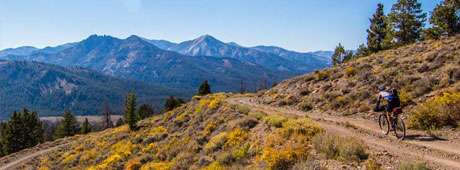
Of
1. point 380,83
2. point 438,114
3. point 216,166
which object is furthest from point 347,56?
point 216,166

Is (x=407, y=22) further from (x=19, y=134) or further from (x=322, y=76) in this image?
(x=19, y=134)

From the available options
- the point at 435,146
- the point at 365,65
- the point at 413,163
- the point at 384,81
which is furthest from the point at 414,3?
the point at 413,163

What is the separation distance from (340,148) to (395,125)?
17.5 feet

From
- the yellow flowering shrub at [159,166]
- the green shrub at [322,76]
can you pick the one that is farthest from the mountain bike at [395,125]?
the green shrub at [322,76]

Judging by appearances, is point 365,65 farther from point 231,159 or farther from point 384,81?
point 231,159

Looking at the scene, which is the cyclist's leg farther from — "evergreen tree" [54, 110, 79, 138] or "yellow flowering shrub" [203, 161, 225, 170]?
"evergreen tree" [54, 110, 79, 138]

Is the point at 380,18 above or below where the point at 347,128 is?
above

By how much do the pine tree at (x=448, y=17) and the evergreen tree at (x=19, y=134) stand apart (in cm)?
8293

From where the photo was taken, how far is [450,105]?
18641 millimetres

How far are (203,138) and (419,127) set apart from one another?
41.9 feet

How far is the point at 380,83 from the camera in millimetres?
27609

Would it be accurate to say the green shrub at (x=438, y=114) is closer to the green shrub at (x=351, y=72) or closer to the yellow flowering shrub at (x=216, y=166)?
the yellow flowering shrub at (x=216, y=166)

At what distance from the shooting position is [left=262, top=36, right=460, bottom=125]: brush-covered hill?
22.9 metres

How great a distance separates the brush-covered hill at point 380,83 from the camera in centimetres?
2288
